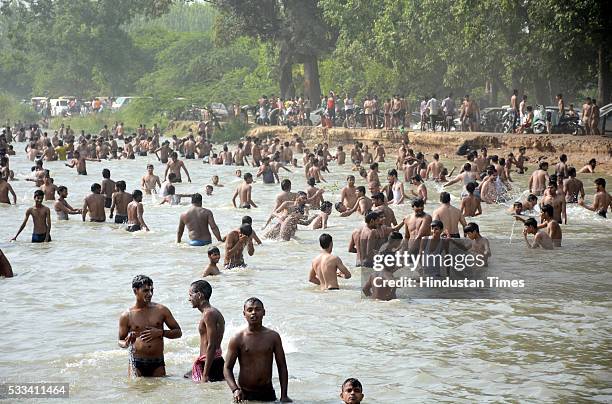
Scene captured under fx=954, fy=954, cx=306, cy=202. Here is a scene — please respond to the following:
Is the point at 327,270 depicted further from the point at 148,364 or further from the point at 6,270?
the point at 6,270

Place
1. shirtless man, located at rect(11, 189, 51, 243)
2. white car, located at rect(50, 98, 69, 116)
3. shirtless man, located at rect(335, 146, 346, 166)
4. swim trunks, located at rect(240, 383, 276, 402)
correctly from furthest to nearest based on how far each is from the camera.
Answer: white car, located at rect(50, 98, 69, 116) < shirtless man, located at rect(335, 146, 346, 166) < shirtless man, located at rect(11, 189, 51, 243) < swim trunks, located at rect(240, 383, 276, 402)

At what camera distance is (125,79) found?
75.4m

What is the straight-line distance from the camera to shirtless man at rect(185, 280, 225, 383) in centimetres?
871

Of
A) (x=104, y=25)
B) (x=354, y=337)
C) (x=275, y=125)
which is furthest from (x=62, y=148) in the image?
(x=104, y=25)

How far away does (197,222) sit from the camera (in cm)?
1670

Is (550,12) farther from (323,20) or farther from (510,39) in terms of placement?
(323,20)

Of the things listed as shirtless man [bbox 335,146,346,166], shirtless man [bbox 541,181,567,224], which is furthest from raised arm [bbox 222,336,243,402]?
shirtless man [bbox 335,146,346,166]

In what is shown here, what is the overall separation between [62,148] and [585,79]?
20176 millimetres

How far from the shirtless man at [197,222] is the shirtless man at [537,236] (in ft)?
16.9

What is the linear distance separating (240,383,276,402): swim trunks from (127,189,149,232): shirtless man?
34.2 feet

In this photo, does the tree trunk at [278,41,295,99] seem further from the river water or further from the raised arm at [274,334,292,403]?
the raised arm at [274,334,292,403]

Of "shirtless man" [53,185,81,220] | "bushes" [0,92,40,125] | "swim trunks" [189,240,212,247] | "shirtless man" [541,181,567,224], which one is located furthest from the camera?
"bushes" [0,92,40,125]

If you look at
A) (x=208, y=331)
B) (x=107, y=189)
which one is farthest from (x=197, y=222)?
(x=208, y=331)

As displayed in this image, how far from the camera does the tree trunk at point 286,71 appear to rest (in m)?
45.7
